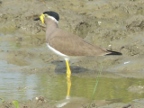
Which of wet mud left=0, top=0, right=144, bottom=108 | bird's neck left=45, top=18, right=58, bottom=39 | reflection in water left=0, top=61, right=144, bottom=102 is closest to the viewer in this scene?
reflection in water left=0, top=61, right=144, bottom=102

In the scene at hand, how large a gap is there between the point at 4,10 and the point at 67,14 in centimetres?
155

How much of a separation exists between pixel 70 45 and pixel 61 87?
1064mm

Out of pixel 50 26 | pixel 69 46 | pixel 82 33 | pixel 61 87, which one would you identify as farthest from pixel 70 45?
pixel 82 33

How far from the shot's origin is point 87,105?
7.44 meters

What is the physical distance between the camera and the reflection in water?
8289mm

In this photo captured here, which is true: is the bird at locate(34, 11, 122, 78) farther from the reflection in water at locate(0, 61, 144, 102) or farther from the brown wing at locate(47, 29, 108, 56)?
the reflection in water at locate(0, 61, 144, 102)

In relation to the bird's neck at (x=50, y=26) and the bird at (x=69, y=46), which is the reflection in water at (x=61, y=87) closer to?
the bird at (x=69, y=46)

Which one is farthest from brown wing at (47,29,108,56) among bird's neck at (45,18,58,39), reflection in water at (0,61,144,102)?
reflection in water at (0,61,144,102)

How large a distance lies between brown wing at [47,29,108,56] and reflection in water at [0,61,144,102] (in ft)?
1.46

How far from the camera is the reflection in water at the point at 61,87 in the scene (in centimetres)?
829

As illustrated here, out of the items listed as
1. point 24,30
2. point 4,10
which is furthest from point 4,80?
point 4,10

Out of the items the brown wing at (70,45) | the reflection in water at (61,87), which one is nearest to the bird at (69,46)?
the brown wing at (70,45)

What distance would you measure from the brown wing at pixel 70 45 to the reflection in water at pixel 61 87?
0.45m

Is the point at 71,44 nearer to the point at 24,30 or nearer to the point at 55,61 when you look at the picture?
the point at 55,61
